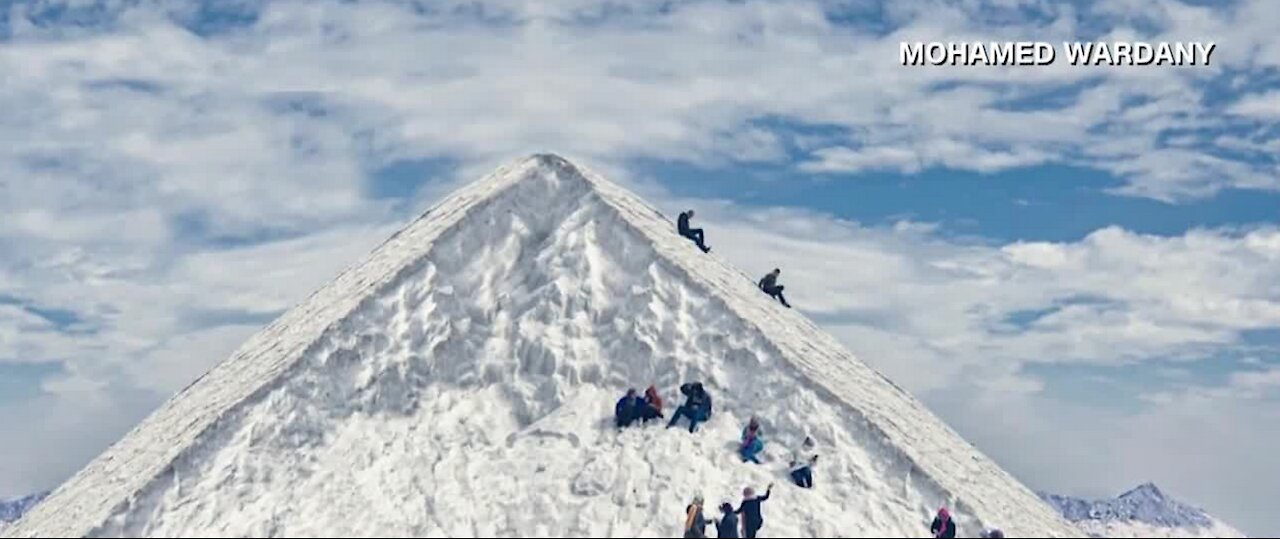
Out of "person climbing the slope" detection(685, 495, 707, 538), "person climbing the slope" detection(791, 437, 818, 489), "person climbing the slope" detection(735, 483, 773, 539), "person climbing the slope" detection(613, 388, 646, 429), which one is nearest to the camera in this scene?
"person climbing the slope" detection(685, 495, 707, 538)

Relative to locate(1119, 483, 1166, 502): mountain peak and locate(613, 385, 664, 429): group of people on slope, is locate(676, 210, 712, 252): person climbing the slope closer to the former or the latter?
locate(613, 385, 664, 429): group of people on slope

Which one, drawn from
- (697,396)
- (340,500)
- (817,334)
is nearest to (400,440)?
(340,500)

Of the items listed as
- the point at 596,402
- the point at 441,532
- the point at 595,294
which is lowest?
the point at 441,532

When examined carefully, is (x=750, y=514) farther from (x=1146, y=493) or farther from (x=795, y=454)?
(x=1146, y=493)

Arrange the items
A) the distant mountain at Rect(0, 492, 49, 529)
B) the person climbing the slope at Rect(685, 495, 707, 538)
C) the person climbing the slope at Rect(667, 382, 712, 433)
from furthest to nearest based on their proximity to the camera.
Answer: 1. the distant mountain at Rect(0, 492, 49, 529)
2. the person climbing the slope at Rect(667, 382, 712, 433)
3. the person climbing the slope at Rect(685, 495, 707, 538)

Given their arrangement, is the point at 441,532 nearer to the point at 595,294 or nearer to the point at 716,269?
the point at 595,294

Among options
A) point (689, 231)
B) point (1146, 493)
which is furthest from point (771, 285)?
point (1146, 493)

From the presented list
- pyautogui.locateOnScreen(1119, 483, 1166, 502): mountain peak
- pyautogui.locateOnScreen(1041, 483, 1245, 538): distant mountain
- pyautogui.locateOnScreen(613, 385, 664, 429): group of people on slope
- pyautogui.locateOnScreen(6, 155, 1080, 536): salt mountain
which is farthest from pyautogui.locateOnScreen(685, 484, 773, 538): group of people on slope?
pyautogui.locateOnScreen(1119, 483, 1166, 502): mountain peak
